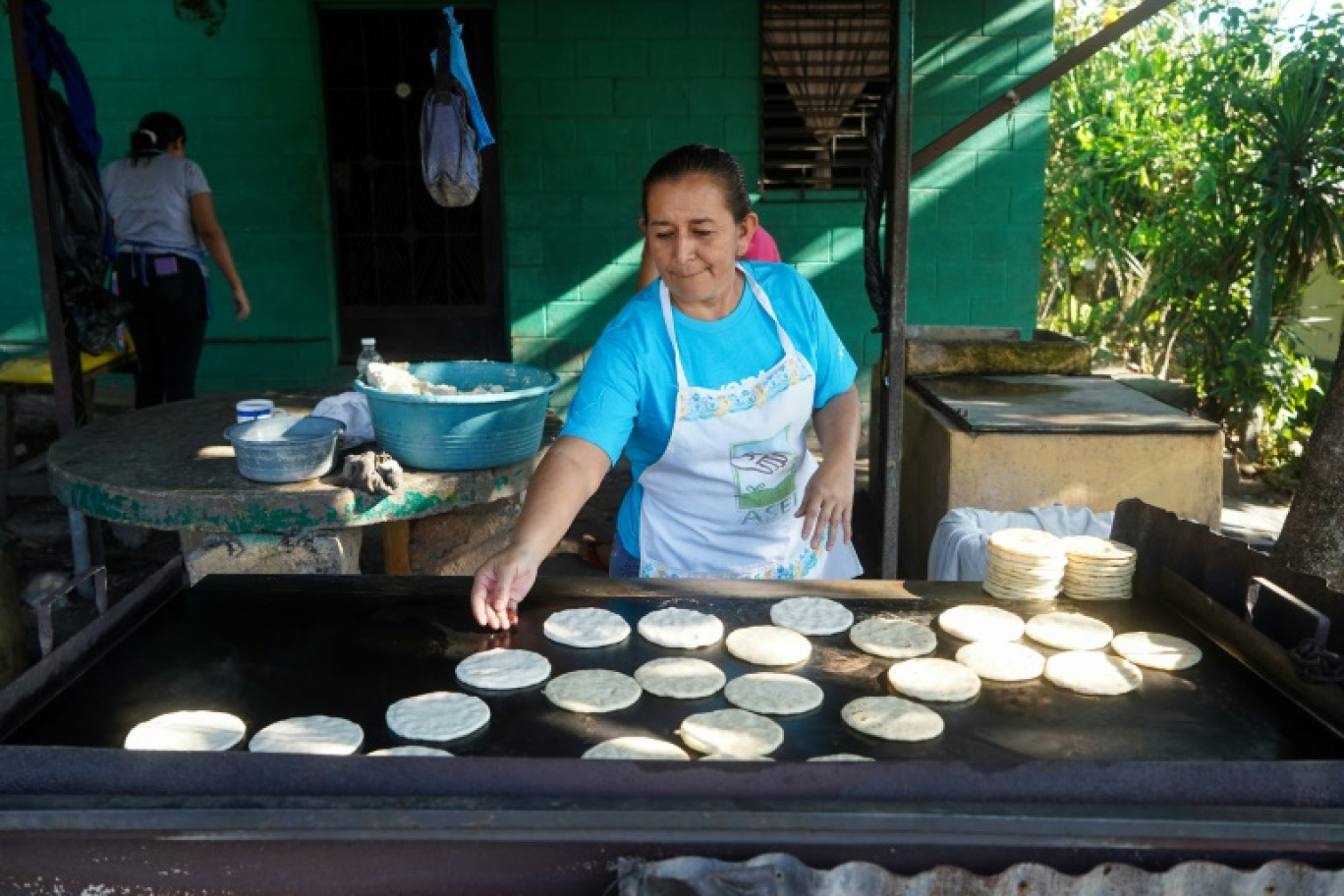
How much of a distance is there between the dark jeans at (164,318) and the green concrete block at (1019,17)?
4.73 meters

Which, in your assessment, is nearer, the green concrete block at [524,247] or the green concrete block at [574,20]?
the green concrete block at [574,20]

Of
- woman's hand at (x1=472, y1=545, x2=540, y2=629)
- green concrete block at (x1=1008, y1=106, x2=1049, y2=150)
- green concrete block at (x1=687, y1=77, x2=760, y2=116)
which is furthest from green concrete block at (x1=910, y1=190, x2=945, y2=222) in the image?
woman's hand at (x1=472, y1=545, x2=540, y2=629)

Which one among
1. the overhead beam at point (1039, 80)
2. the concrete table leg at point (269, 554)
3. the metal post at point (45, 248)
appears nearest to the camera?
the concrete table leg at point (269, 554)

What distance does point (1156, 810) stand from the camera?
1.41 m

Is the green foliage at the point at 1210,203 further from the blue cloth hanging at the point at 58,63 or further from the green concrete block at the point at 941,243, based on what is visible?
the blue cloth hanging at the point at 58,63

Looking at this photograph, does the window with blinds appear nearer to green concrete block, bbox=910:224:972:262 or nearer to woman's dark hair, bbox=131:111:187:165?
green concrete block, bbox=910:224:972:262

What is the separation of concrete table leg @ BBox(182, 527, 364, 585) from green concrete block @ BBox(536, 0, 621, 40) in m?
4.31

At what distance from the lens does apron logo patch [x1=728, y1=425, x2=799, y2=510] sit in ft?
8.55

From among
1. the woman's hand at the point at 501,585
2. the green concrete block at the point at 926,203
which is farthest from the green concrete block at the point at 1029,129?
the woman's hand at the point at 501,585

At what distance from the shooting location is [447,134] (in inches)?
168

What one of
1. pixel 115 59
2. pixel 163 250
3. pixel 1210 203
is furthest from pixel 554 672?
pixel 1210 203

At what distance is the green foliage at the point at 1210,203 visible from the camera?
23.2ft

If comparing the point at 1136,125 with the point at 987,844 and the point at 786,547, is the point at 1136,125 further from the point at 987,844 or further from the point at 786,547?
the point at 987,844

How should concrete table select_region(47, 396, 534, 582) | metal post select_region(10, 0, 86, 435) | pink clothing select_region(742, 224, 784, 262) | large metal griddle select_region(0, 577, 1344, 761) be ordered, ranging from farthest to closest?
1. pink clothing select_region(742, 224, 784, 262)
2. metal post select_region(10, 0, 86, 435)
3. concrete table select_region(47, 396, 534, 582)
4. large metal griddle select_region(0, 577, 1344, 761)
